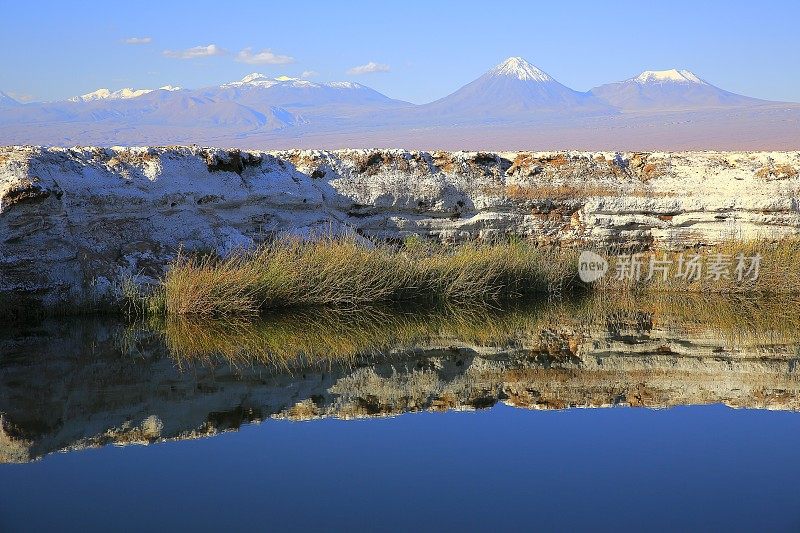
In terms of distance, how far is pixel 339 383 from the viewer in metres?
10.0

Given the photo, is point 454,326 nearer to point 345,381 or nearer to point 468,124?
point 345,381

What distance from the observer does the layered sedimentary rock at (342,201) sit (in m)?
13.4

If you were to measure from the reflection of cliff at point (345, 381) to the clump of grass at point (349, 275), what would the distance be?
1217 millimetres

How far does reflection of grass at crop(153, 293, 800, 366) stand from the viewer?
37.8 feet

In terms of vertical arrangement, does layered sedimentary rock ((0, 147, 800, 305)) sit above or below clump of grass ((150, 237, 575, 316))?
above

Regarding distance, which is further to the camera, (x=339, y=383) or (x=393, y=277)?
(x=393, y=277)

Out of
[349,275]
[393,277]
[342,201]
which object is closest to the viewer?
[349,275]

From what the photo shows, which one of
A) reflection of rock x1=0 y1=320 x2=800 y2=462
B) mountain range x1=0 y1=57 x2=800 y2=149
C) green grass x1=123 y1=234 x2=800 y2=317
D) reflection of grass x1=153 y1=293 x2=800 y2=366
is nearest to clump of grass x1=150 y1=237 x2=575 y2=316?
green grass x1=123 y1=234 x2=800 y2=317

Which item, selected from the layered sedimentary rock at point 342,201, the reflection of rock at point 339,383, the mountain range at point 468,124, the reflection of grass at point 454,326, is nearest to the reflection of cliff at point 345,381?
the reflection of rock at point 339,383

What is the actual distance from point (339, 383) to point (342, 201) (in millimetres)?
6349

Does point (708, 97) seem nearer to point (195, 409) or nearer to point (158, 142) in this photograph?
point (158, 142)

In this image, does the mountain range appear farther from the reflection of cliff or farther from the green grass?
the reflection of cliff

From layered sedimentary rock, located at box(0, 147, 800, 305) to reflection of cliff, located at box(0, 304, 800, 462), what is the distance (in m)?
1.59

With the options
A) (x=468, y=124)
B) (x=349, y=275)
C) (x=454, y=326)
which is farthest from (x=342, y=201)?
(x=468, y=124)
